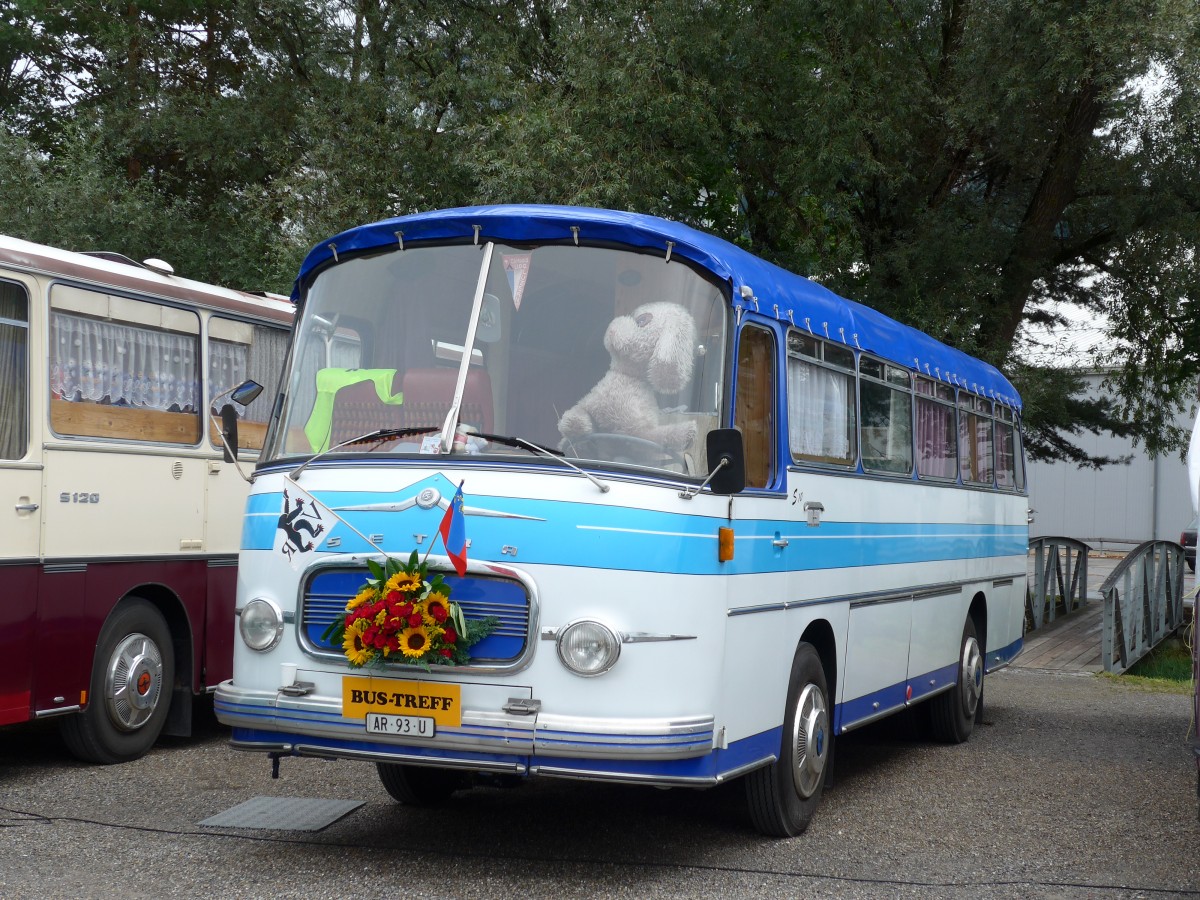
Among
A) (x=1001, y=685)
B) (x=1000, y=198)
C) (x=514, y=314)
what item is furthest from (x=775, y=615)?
(x=1000, y=198)

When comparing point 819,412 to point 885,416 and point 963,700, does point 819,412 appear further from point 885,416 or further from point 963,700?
point 963,700

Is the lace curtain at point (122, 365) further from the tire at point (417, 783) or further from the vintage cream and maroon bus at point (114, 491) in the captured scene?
the tire at point (417, 783)

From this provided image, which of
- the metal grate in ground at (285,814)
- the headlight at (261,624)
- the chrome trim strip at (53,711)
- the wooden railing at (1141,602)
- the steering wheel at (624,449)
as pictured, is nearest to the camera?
the steering wheel at (624,449)

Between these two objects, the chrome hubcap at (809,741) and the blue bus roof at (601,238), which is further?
the chrome hubcap at (809,741)

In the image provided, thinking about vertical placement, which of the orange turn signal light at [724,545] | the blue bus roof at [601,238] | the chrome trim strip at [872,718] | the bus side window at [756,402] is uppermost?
the blue bus roof at [601,238]

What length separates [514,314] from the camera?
649 centimetres

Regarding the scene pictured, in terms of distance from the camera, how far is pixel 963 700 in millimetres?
11133

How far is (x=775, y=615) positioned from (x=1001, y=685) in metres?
8.91

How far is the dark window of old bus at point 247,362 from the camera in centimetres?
1009

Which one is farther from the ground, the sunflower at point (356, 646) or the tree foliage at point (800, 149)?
the tree foliage at point (800, 149)

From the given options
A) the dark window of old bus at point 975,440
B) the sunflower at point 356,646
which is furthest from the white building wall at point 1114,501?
the sunflower at point 356,646

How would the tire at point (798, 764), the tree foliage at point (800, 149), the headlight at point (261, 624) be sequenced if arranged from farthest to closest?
the tree foliage at point (800, 149)
the tire at point (798, 764)
the headlight at point (261, 624)

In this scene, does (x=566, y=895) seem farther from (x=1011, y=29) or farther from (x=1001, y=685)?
(x=1011, y=29)

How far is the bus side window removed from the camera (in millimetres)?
6680
